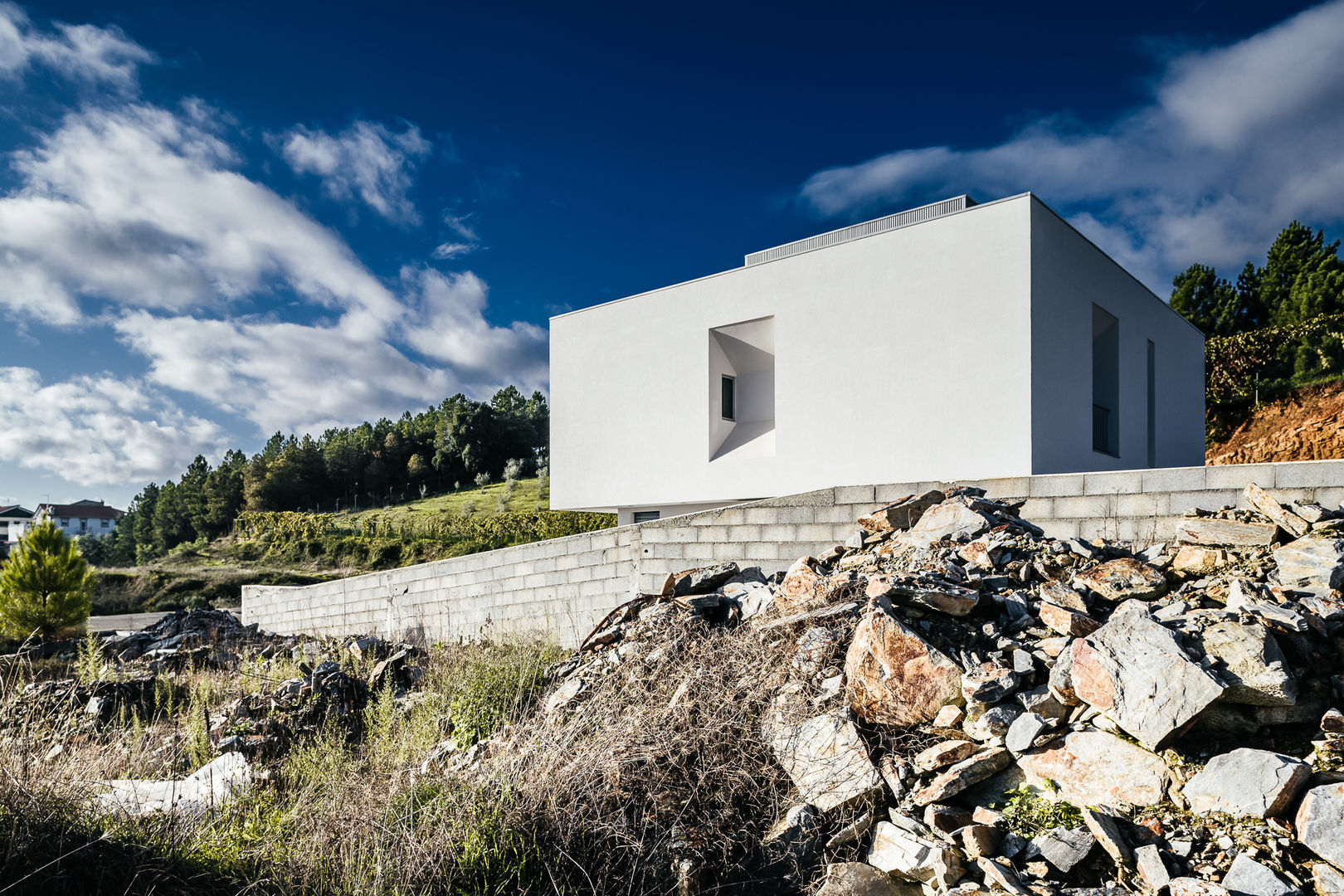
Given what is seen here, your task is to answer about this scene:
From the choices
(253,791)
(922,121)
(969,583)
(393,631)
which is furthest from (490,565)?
(922,121)

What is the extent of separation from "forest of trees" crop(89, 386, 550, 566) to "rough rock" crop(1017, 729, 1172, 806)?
33.7m

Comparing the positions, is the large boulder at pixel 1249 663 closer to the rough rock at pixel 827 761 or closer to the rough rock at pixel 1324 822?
the rough rock at pixel 1324 822

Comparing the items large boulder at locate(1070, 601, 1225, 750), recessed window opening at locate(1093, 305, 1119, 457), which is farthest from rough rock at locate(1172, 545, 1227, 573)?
recessed window opening at locate(1093, 305, 1119, 457)

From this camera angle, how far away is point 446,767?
3.29 metres

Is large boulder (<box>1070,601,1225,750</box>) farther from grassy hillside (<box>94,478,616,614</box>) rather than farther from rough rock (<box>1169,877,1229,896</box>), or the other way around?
grassy hillside (<box>94,478,616,614</box>)

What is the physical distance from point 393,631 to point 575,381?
6385 millimetres

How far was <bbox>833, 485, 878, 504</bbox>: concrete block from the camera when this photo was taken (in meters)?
5.81

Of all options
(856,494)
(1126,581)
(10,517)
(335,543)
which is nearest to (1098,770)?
(1126,581)

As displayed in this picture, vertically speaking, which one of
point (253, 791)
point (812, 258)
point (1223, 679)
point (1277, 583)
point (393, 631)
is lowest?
point (393, 631)

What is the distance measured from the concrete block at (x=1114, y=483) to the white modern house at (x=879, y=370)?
4247mm

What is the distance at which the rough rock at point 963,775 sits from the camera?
2.61 metres

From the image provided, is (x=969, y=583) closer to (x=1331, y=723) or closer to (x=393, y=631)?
(x=1331, y=723)

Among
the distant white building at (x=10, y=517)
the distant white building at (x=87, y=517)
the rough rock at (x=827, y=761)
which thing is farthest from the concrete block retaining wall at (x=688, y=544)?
the distant white building at (x=87, y=517)

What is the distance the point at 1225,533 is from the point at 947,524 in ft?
4.81
